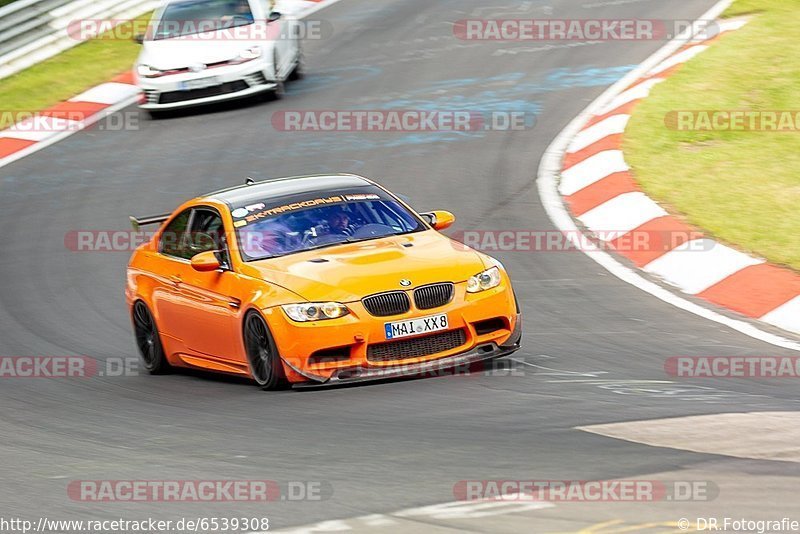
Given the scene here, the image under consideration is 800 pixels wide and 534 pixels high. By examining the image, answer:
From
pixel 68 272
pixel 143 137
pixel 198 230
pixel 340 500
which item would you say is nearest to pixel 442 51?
pixel 143 137

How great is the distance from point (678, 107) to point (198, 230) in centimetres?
713

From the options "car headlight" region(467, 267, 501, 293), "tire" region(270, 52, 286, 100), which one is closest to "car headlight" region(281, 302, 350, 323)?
"car headlight" region(467, 267, 501, 293)

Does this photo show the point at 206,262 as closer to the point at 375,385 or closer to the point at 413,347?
the point at 375,385

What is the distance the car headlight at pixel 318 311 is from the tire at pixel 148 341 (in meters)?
2.26

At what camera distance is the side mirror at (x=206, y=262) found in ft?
31.6

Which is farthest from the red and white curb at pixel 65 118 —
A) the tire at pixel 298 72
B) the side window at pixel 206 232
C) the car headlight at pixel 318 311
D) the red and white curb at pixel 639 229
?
the car headlight at pixel 318 311

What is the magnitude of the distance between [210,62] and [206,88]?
1.17 ft

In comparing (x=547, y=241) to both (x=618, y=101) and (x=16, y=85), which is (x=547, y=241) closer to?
(x=618, y=101)

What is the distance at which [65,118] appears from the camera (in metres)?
20.4

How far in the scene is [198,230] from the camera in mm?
10531

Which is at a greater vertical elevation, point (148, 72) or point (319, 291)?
point (319, 291)

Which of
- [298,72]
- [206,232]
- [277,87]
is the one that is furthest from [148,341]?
[298,72]

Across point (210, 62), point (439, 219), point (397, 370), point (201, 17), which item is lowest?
point (397, 370)

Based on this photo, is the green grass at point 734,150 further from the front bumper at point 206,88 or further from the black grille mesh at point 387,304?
the front bumper at point 206,88
